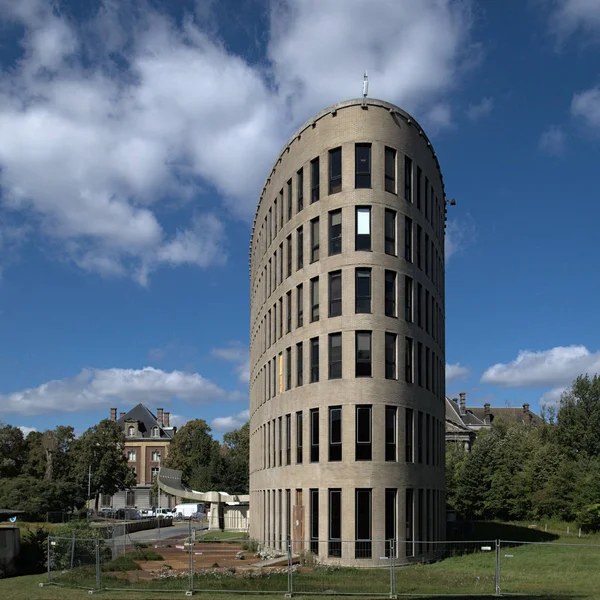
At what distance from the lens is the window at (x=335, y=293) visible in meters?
35.1

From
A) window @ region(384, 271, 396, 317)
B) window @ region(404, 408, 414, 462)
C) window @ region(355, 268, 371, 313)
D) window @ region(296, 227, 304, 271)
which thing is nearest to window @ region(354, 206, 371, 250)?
window @ region(355, 268, 371, 313)

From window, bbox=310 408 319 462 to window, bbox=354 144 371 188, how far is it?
1082 cm

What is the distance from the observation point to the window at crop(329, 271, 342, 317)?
35.1 meters

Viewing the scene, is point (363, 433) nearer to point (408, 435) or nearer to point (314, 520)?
point (408, 435)

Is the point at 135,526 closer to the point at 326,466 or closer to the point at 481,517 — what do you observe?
the point at 481,517

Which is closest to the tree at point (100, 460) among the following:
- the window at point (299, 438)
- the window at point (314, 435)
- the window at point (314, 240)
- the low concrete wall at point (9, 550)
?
the window at point (299, 438)

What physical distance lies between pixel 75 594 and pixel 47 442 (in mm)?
80441

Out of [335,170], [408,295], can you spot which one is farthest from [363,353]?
[335,170]

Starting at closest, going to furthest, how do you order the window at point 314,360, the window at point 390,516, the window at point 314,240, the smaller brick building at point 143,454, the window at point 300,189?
the window at point 390,516
the window at point 314,360
the window at point 314,240
the window at point 300,189
the smaller brick building at point 143,454

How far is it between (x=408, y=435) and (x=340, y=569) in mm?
7573

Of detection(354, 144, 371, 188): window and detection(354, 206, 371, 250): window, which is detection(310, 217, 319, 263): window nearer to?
detection(354, 206, 371, 250): window

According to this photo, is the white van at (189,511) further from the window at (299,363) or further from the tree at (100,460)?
the window at (299,363)

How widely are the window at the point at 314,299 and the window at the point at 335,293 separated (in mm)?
1183

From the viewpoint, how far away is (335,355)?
3491 cm
